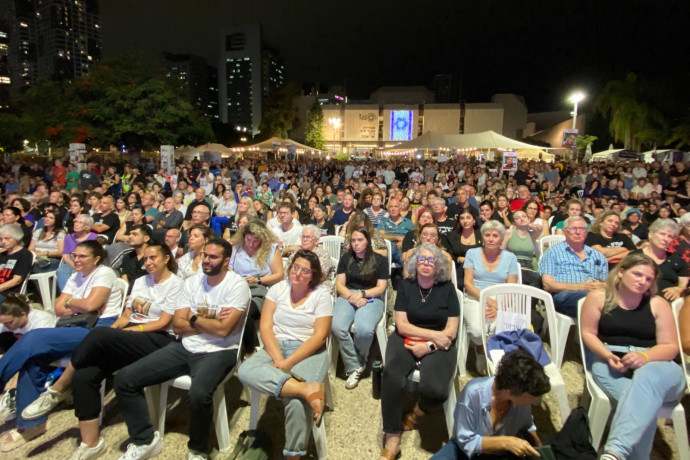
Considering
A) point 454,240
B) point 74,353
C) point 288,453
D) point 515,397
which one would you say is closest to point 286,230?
point 454,240

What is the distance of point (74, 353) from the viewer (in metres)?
2.44

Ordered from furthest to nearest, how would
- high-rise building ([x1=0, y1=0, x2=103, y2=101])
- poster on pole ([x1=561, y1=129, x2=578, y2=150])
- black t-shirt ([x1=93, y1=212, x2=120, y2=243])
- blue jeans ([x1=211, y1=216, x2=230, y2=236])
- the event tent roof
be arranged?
high-rise building ([x1=0, y1=0, x2=103, y2=101])
the event tent roof
poster on pole ([x1=561, y1=129, x2=578, y2=150])
blue jeans ([x1=211, y1=216, x2=230, y2=236])
black t-shirt ([x1=93, y1=212, x2=120, y2=243])

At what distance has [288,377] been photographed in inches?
88.7

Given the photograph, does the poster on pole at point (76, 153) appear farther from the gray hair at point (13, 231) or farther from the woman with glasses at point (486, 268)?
the woman with glasses at point (486, 268)

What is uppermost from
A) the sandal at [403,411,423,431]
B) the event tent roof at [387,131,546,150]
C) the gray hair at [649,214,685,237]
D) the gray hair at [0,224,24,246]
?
the event tent roof at [387,131,546,150]

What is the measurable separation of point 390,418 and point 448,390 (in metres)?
0.38

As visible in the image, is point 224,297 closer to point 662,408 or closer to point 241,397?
point 241,397

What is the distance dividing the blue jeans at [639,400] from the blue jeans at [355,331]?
150 centimetres

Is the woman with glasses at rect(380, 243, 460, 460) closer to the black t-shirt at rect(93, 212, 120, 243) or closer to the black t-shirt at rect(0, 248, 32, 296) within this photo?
the black t-shirt at rect(0, 248, 32, 296)

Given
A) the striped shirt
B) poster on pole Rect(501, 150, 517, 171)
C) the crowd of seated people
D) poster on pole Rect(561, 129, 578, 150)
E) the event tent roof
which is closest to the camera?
the crowd of seated people

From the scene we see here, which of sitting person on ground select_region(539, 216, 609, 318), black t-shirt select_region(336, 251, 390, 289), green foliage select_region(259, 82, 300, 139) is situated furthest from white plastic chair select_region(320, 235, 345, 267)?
green foliage select_region(259, 82, 300, 139)

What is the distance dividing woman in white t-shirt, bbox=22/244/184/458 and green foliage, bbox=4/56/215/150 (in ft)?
62.2

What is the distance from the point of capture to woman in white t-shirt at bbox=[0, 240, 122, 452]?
244cm

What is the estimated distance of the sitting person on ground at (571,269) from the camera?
10.7 ft
